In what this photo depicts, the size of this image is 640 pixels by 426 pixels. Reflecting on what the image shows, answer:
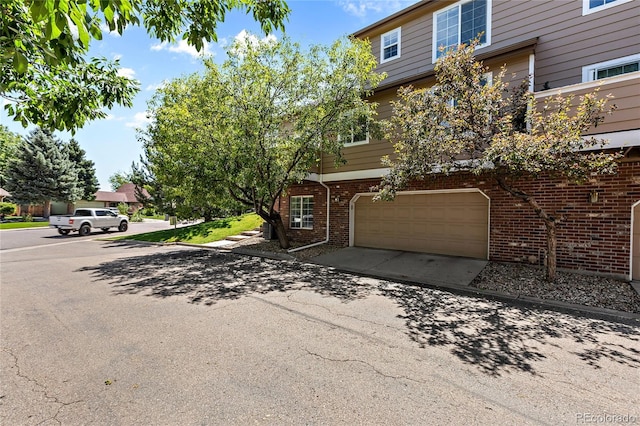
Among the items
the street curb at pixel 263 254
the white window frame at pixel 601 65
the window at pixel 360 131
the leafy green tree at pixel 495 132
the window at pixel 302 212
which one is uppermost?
the white window frame at pixel 601 65

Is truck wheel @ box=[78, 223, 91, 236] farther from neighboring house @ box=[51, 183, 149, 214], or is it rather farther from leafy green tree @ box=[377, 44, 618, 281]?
neighboring house @ box=[51, 183, 149, 214]

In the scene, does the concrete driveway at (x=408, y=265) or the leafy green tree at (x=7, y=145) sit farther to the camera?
the leafy green tree at (x=7, y=145)

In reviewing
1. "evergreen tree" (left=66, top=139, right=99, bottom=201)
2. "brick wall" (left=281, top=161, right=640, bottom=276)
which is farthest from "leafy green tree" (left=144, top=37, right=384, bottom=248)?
"evergreen tree" (left=66, top=139, right=99, bottom=201)

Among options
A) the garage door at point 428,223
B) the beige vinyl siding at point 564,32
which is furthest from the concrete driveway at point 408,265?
the beige vinyl siding at point 564,32

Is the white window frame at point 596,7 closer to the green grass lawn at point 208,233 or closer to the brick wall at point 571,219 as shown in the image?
the brick wall at point 571,219

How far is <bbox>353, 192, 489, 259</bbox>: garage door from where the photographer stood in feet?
30.0

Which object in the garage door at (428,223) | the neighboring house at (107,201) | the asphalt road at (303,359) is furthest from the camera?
the neighboring house at (107,201)

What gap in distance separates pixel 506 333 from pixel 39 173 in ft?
138

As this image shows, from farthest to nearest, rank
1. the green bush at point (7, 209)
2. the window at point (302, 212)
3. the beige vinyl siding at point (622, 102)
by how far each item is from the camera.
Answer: the green bush at point (7, 209)
the window at point (302, 212)
the beige vinyl siding at point (622, 102)

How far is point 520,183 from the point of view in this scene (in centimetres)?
826

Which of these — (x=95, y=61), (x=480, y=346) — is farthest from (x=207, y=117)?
(x=480, y=346)

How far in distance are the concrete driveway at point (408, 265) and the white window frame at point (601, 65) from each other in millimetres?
5708

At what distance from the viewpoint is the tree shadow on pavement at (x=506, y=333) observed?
3709mm

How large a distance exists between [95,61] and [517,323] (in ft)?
25.0
